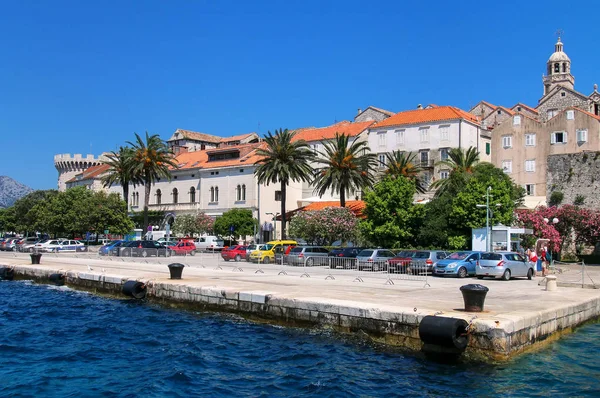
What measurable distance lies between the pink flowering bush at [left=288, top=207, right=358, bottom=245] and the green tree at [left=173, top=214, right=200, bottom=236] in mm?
20113

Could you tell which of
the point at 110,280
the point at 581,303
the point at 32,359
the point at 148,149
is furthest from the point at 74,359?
the point at 148,149

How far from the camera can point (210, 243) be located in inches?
2564

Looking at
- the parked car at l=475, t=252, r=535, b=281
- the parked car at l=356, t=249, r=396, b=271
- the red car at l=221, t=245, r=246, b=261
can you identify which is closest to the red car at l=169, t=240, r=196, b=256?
the red car at l=221, t=245, r=246, b=261

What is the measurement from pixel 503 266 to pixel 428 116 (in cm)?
4069

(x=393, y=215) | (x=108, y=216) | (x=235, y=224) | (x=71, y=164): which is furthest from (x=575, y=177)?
(x=71, y=164)

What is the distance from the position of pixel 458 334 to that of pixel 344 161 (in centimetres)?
4366

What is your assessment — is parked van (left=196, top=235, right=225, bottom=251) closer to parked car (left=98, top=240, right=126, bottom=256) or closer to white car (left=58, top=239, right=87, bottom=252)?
parked car (left=98, top=240, right=126, bottom=256)

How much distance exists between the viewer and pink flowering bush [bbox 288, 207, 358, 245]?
177ft

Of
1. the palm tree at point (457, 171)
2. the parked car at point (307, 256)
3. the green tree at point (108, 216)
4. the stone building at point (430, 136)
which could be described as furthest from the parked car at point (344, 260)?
the green tree at point (108, 216)

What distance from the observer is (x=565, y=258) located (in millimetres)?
53562

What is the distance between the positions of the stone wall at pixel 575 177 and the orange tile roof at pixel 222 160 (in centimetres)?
3494

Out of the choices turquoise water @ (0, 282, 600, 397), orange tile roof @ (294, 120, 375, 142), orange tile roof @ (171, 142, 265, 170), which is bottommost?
turquoise water @ (0, 282, 600, 397)

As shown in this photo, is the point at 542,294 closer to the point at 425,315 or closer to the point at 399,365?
the point at 425,315

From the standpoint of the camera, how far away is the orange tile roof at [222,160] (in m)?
75.7
